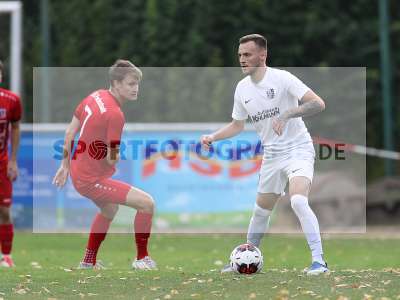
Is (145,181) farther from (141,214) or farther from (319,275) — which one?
(319,275)

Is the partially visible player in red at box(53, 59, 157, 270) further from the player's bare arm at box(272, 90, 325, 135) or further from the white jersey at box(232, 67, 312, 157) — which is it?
the player's bare arm at box(272, 90, 325, 135)

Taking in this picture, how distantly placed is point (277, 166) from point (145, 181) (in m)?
11.3

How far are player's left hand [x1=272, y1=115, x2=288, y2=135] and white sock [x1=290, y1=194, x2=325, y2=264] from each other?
0.67 metres

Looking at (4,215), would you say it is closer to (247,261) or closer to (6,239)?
(6,239)

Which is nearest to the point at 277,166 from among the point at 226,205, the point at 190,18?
the point at 226,205

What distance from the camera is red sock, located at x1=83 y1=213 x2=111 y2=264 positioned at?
11.9 meters

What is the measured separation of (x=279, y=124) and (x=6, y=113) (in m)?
4.55

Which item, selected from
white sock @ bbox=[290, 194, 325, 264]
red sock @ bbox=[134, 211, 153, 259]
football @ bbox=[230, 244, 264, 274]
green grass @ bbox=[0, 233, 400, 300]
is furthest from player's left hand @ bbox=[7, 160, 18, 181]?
white sock @ bbox=[290, 194, 325, 264]

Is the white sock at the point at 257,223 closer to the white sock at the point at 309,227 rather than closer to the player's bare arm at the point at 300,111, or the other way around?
the white sock at the point at 309,227

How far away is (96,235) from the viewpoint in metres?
11.9

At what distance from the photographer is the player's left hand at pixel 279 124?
10.4m

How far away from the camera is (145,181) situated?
862 inches

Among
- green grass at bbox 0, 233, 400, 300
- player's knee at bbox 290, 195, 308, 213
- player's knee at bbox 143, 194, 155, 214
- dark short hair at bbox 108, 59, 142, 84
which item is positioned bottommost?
green grass at bbox 0, 233, 400, 300

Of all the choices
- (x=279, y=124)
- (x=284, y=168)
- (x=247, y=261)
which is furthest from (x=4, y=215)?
(x=279, y=124)
